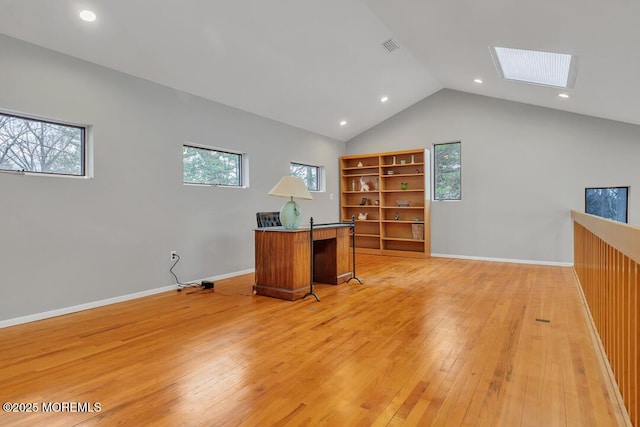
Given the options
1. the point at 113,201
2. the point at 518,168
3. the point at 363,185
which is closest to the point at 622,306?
the point at 113,201

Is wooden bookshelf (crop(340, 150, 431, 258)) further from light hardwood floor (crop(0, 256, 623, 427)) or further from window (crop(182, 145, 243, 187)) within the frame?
light hardwood floor (crop(0, 256, 623, 427))

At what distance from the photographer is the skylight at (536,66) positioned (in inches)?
158

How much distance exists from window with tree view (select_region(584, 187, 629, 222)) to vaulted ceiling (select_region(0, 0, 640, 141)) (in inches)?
43.5

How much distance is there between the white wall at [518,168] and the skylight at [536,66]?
138 centimetres

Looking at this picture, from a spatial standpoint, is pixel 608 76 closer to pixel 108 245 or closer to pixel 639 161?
pixel 639 161

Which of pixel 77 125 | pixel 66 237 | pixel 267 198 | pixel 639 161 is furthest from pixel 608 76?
pixel 66 237

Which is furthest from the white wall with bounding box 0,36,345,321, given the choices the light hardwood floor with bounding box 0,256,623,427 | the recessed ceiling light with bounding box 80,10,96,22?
the recessed ceiling light with bounding box 80,10,96,22

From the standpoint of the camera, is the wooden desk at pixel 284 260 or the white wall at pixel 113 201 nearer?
the white wall at pixel 113 201

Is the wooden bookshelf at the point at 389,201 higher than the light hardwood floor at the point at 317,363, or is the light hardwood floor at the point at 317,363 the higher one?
the wooden bookshelf at the point at 389,201

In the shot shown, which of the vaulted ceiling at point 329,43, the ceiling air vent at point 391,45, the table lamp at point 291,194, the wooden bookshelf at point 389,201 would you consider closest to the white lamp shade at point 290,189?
the table lamp at point 291,194

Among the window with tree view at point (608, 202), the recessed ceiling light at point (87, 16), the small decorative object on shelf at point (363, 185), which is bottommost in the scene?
the window with tree view at point (608, 202)

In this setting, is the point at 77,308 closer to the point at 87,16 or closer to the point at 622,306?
the point at 87,16

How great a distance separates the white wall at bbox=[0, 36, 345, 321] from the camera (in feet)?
10.2

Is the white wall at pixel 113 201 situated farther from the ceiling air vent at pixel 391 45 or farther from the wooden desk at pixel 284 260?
the ceiling air vent at pixel 391 45
